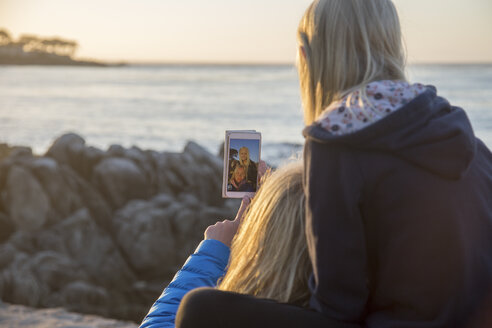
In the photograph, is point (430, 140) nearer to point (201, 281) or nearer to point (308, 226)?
point (308, 226)

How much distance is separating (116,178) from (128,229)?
4.94ft

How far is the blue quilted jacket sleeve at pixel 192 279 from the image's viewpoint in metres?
2.34

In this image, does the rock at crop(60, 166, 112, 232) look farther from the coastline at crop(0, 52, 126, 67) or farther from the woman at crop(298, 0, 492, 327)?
the coastline at crop(0, 52, 126, 67)

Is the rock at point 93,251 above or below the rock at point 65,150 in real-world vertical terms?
below

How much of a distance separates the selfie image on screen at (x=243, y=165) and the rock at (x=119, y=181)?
23.4 feet

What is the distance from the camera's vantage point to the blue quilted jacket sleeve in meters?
2.34

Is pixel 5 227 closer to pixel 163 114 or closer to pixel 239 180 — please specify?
pixel 239 180

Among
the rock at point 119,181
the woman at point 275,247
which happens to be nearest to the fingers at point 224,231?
the woman at point 275,247

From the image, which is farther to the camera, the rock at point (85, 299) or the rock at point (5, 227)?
the rock at point (5, 227)

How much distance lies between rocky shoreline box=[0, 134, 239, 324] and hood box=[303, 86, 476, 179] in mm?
5834

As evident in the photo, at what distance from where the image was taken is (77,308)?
6859mm

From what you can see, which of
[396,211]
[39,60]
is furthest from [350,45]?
[39,60]

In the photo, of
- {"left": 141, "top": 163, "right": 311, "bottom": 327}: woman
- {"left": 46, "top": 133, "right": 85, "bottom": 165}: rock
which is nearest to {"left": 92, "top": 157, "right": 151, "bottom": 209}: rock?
{"left": 46, "top": 133, "right": 85, "bottom": 165}: rock

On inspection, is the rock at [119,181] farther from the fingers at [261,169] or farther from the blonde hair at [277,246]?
the blonde hair at [277,246]
